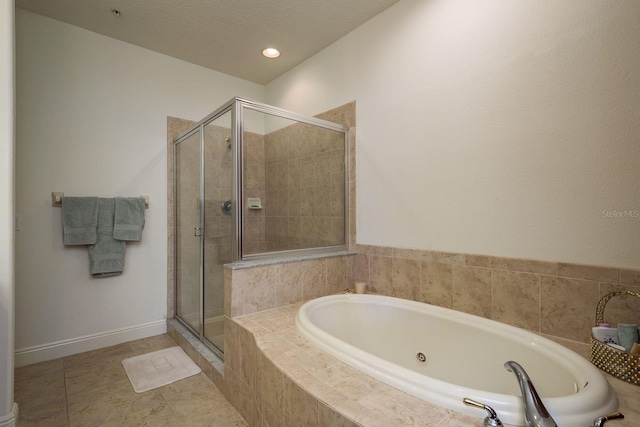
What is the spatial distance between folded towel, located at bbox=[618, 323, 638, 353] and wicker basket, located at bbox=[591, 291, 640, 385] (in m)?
0.06

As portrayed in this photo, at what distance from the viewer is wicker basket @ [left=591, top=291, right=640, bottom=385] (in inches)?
40.4

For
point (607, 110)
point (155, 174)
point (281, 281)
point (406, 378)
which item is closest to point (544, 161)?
point (607, 110)

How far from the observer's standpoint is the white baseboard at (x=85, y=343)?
82.1 inches

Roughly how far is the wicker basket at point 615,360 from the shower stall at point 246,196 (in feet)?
4.97

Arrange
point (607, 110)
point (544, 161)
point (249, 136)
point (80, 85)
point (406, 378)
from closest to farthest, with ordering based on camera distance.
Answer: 1. point (406, 378)
2. point (607, 110)
3. point (544, 161)
4. point (249, 136)
5. point (80, 85)

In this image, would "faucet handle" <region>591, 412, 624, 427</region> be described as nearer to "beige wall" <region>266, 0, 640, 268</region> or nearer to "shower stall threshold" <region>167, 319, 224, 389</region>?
"beige wall" <region>266, 0, 640, 268</region>

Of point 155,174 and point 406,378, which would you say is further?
point 155,174

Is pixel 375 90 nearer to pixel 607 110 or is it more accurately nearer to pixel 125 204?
pixel 607 110

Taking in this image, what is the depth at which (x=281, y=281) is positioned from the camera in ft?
6.24


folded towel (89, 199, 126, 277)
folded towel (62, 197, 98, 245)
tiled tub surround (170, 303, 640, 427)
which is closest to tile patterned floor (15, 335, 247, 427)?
tiled tub surround (170, 303, 640, 427)

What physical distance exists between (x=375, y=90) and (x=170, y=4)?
1541mm

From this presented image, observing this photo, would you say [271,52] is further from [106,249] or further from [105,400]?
[105,400]

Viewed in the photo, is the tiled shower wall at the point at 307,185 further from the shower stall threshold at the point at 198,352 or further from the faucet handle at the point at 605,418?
the faucet handle at the point at 605,418

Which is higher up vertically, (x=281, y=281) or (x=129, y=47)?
(x=129, y=47)
